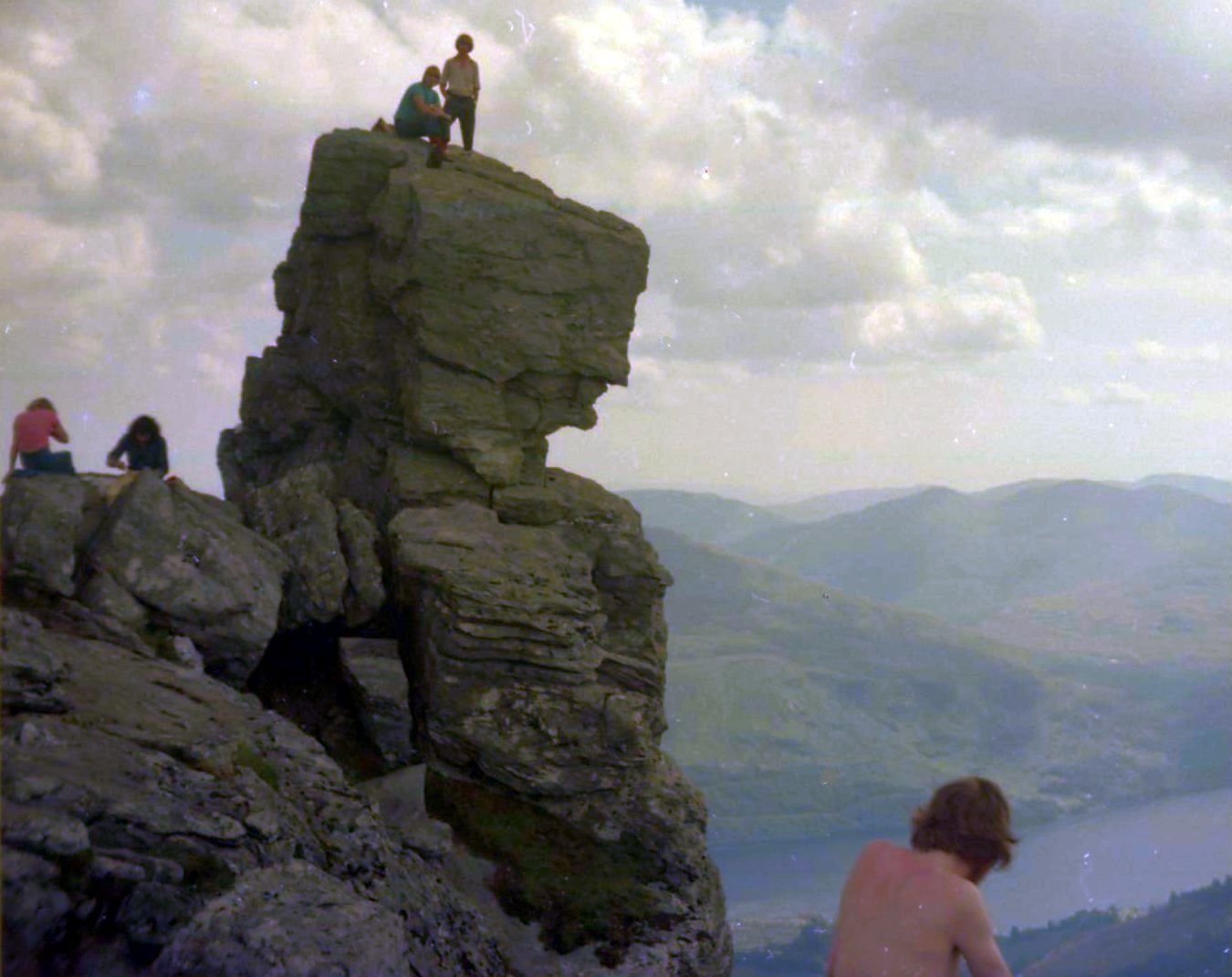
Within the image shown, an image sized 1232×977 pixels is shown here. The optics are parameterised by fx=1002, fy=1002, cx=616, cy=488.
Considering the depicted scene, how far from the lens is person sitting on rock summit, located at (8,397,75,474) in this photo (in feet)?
59.7

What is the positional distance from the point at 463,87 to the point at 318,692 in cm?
1611

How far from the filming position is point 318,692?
22.5 meters

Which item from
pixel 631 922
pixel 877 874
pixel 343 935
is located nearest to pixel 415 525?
pixel 631 922

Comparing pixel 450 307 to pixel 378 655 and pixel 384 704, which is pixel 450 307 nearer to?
pixel 378 655

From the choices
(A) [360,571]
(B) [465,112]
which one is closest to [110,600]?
(A) [360,571]

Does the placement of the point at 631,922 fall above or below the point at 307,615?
below

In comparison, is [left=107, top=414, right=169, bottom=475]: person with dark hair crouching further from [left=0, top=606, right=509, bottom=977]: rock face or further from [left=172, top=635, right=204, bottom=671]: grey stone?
[left=0, top=606, right=509, bottom=977]: rock face

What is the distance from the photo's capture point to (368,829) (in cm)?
1404

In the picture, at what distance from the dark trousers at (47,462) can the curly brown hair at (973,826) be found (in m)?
17.2

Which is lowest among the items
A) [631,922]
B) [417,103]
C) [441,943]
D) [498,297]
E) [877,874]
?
[631,922]

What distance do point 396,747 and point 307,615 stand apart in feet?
11.3

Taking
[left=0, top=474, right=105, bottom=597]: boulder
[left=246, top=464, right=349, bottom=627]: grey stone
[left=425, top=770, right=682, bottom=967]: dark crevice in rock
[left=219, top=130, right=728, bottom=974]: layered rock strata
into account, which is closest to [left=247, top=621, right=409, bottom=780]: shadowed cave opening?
[left=246, top=464, right=349, bottom=627]: grey stone

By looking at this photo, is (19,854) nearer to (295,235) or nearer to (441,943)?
(441,943)

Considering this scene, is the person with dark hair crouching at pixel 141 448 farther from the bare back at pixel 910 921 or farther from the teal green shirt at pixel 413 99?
the bare back at pixel 910 921
